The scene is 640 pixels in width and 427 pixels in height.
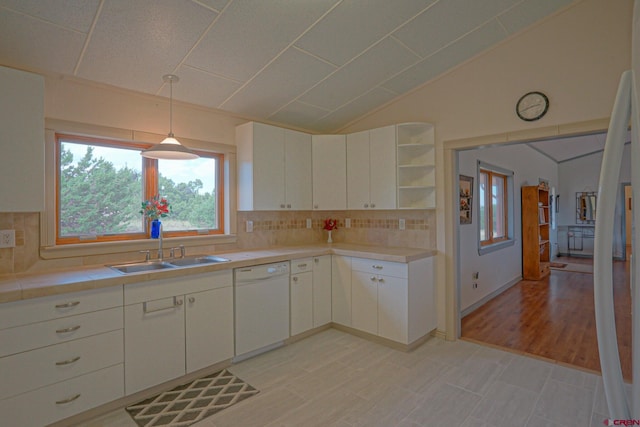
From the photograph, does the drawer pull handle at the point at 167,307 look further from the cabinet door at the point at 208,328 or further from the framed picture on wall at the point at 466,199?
the framed picture on wall at the point at 466,199

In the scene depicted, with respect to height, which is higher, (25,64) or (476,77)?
(476,77)

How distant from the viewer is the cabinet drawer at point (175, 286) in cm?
235

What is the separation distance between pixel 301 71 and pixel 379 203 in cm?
157

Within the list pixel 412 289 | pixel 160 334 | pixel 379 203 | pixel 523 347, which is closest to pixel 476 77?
pixel 379 203

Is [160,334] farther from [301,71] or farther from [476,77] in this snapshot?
[476,77]

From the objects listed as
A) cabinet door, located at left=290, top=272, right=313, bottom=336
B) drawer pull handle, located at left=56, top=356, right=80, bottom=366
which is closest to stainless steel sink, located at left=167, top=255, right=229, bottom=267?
cabinet door, located at left=290, top=272, right=313, bottom=336

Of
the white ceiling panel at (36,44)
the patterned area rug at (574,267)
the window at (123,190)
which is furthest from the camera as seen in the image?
the patterned area rug at (574,267)

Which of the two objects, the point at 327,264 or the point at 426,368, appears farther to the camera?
the point at 327,264

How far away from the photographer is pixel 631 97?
2.47ft

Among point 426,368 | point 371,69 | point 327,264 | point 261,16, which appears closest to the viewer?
point 261,16

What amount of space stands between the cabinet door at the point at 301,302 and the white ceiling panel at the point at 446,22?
2.37 meters

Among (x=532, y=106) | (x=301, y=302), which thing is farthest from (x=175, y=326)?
(x=532, y=106)

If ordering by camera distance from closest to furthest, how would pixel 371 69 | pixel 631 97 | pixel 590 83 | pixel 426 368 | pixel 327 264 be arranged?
pixel 631 97 < pixel 590 83 < pixel 426 368 < pixel 371 69 < pixel 327 264

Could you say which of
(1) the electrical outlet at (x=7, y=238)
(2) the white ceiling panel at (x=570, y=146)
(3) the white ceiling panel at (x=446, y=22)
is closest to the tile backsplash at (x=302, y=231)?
(1) the electrical outlet at (x=7, y=238)
